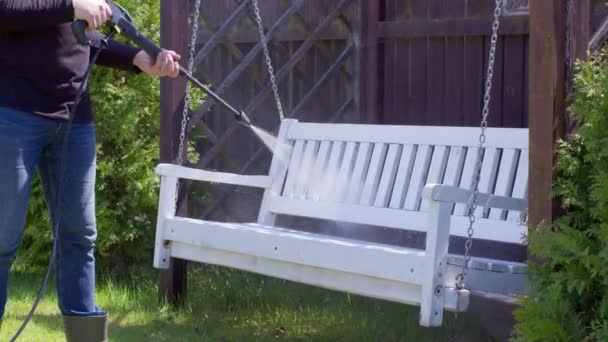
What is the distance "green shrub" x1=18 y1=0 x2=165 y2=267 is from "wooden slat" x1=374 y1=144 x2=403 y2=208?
1566mm

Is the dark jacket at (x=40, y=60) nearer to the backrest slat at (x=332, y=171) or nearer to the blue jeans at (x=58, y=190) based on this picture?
the blue jeans at (x=58, y=190)

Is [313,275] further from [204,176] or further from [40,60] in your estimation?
[40,60]

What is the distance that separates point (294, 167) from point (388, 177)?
2.10 ft

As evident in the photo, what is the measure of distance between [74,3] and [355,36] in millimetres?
3068

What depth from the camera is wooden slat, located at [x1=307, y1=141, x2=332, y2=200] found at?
196 inches

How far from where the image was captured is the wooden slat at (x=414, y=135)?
4.18 metres

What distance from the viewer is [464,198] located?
3559mm

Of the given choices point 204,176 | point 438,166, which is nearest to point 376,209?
point 438,166

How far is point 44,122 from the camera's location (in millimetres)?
3354

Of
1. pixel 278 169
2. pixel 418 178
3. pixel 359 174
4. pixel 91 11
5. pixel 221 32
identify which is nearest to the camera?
pixel 91 11

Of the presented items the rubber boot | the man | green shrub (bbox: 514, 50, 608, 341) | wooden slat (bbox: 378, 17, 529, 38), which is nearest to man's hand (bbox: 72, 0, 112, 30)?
the man

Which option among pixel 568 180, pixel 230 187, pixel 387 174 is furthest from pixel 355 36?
pixel 568 180

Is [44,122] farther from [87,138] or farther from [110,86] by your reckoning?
[110,86]

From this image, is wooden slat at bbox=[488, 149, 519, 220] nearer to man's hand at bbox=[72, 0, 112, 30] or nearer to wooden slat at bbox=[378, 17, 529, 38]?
wooden slat at bbox=[378, 17, 529, 38]
